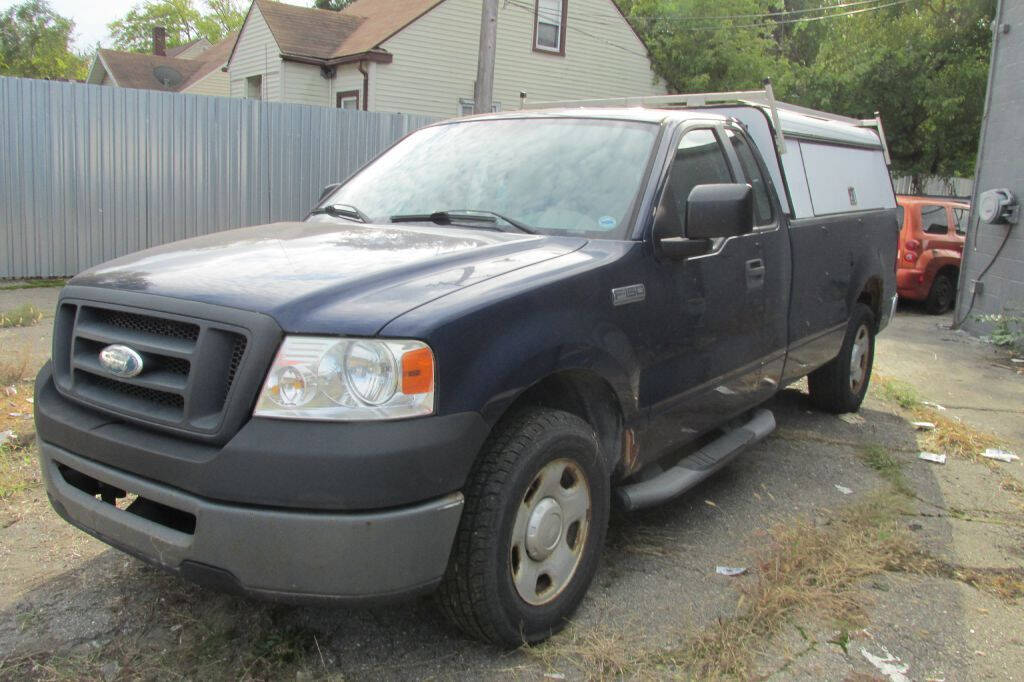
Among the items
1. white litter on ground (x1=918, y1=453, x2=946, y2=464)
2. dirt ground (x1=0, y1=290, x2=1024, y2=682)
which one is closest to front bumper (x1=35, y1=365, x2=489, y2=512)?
dirt ground (x1=0, y1=290, x2=1024, y2=682)

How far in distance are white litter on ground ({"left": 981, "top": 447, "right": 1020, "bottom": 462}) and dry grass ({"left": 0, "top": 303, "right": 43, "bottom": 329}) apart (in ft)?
24.9

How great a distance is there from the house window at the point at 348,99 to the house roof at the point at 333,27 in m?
0.85

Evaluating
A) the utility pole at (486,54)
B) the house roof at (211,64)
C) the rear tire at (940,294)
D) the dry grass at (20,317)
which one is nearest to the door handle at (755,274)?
the dry grass at (20,317)

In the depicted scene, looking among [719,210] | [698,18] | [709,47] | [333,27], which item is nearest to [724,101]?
[719,210]

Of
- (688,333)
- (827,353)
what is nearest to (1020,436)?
(827,353)

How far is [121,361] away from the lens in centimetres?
277

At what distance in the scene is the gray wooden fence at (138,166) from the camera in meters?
10.6

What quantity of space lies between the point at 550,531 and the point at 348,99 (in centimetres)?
2052

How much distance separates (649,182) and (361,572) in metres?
2.01

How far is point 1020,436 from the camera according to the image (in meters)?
6.23

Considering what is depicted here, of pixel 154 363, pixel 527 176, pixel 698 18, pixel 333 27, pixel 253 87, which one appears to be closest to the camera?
pixel 154 363

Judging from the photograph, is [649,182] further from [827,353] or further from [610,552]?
[827,353]

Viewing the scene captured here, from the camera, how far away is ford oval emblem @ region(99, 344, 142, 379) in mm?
2746

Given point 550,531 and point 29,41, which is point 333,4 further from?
point 550,531
